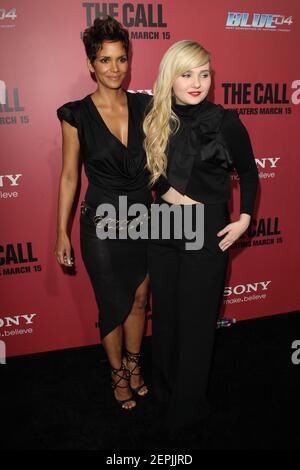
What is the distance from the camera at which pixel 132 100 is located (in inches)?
80.7

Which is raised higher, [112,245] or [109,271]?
[112,245]

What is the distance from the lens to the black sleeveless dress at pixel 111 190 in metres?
1.92

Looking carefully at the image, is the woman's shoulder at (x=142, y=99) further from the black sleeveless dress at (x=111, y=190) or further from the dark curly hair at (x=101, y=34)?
the dark curly hair at (x=101, y=34)

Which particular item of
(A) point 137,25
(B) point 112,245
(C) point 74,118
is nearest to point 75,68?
(A) point 137,25

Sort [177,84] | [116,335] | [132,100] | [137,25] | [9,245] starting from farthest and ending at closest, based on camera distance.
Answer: [9,245]
[137,25]
[116,335]
[132,100]
[177,84]

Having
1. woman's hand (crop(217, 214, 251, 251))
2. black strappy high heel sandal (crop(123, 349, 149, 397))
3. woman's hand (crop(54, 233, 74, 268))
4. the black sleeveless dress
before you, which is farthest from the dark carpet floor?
woman's hand (crop(54, 233, 74, 268))

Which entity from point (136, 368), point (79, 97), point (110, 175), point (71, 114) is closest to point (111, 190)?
point (110, 175)

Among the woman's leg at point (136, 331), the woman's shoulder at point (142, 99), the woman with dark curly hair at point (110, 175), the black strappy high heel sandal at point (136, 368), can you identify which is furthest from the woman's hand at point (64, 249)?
the woman's shoulder at point (142, 99)

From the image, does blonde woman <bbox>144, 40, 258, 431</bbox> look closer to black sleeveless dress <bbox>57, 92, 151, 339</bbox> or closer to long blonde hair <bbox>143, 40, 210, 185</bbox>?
long blonde hair <bbox>143, 40, 210, 185</bbox>

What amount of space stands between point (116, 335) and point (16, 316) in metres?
0.90

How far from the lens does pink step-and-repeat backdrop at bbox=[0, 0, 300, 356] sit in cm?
232

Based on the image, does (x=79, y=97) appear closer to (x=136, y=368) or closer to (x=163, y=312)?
(x=163, y=312)

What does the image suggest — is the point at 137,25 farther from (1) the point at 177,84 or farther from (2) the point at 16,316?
(2) the point at 16,316

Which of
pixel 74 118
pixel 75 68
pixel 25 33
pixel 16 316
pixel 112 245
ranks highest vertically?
A: pixel 25 33
